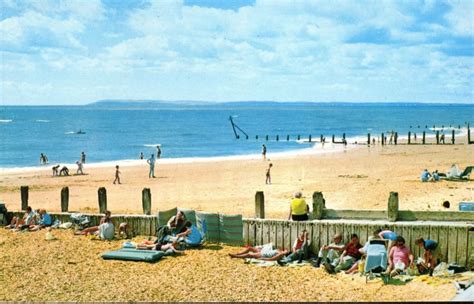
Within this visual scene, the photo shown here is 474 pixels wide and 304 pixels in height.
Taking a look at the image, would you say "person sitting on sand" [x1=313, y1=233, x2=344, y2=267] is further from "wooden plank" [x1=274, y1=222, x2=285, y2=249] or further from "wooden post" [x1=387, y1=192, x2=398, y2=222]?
"wooden post" [x1=387, y1=192, x2=398, y2=222]

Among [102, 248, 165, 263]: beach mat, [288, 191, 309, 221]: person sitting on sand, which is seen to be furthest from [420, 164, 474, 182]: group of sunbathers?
[102, 248, 165, 263]: beach mat

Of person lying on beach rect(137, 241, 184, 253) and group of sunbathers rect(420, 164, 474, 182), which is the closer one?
person lying on beach rect(137, 241, 184, 253)

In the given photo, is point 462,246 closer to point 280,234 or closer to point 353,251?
point 353,251

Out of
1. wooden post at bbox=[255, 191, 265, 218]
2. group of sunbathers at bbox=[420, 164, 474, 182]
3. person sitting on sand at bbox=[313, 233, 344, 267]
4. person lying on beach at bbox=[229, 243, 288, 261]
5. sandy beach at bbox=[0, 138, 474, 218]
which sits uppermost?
wooden post at bbox=[255, 191, 265, 218]

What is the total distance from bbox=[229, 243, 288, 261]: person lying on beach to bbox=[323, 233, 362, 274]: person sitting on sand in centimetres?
123

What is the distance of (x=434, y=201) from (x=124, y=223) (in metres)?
11.1

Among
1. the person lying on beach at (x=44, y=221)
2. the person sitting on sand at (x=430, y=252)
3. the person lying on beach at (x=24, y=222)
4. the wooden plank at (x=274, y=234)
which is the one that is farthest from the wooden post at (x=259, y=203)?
the person lying on beach at (x=24, y=222)

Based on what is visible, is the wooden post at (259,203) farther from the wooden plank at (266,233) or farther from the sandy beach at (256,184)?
the sandy beach at (256,184)

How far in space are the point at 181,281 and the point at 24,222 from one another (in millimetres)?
7251

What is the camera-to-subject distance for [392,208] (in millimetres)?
13438

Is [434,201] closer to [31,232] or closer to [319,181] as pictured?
[319,181]

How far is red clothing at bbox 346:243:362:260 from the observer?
1246 cm

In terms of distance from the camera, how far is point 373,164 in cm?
4066

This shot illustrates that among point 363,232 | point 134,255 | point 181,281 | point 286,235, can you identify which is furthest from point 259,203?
point 181,281
